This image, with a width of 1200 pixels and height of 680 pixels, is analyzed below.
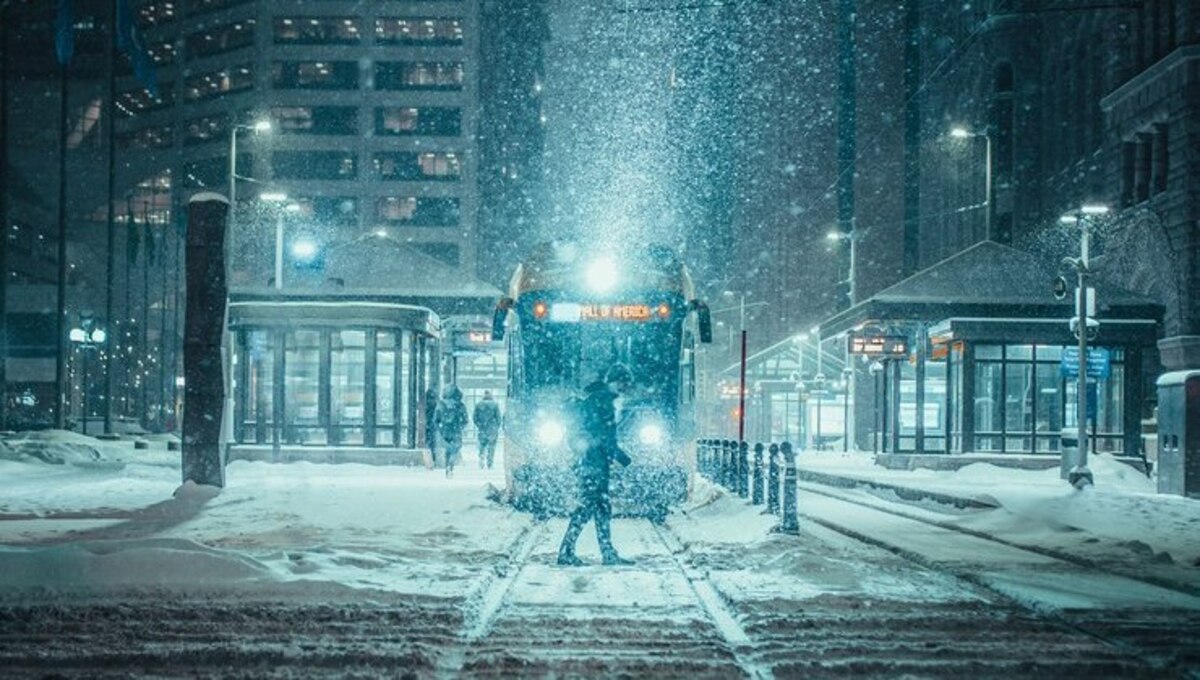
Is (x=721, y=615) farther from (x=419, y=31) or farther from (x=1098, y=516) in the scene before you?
(x=419, y=31)

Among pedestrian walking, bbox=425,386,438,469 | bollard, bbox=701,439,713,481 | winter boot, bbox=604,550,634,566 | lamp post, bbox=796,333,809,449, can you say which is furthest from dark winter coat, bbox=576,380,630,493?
lamp post, bbox=796,333,809,449

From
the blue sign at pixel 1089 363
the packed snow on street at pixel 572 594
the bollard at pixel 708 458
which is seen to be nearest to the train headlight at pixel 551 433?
the packed snow on street at pixel 572 594

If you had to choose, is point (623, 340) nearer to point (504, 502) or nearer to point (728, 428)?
point (504, 502)

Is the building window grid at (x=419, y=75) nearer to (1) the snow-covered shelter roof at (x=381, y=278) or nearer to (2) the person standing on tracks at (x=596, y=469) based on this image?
(1) the snow-covered shelter roof at (x=381, y=278)

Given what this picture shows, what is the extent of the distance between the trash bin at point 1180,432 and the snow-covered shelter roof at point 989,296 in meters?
12.3

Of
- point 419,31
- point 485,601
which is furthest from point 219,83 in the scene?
point 485,601

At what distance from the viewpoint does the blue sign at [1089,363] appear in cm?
3412

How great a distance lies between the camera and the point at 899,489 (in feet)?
96.6

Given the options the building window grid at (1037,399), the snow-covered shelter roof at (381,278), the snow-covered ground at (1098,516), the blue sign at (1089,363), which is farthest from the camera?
the building window grid at (1037,399)

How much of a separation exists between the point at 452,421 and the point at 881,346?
14.6 m

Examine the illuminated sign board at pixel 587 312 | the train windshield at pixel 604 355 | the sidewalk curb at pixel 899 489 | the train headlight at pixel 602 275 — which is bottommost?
the sidewalk curb at pixel 899 489

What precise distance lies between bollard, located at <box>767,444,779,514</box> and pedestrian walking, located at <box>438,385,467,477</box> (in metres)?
13.0

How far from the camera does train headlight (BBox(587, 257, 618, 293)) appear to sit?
20500mm

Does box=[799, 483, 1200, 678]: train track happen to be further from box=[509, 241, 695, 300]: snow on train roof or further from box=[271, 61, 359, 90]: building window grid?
box=[271, 61, 359, 90]: building window grid
